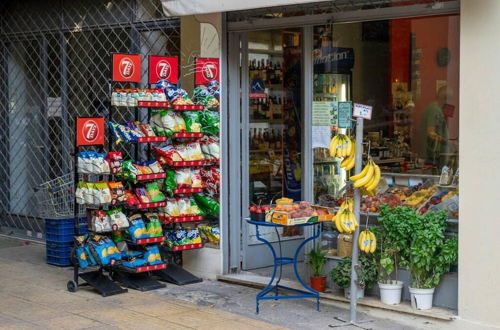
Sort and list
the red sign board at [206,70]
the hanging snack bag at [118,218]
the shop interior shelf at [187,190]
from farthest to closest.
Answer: the red sign board at [206,70] → the shop interior shelf at [187,190] → the hanging snack bag at [118,218]

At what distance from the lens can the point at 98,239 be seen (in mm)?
8625

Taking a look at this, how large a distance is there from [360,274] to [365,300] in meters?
→ 0.36

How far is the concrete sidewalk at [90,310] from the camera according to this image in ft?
24.4

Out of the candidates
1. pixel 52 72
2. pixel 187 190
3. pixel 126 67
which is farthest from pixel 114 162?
pixel 52 72

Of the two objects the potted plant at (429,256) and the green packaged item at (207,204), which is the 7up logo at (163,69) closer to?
the green packaged item at (207,204)

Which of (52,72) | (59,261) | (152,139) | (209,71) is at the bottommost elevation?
(59,261)

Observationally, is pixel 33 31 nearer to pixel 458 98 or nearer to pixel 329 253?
pixel 329 253

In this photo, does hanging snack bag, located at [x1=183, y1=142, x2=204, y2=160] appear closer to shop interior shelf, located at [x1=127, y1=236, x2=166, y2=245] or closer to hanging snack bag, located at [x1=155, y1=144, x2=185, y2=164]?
hanging snack bag, located at [x1=155, y1=144, x2=185, y2=164]

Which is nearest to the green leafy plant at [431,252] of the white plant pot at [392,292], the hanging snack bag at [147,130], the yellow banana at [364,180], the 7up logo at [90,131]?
the white plant pot at [392,292]

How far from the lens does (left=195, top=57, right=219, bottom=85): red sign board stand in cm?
920

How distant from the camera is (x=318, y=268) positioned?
8.30 m

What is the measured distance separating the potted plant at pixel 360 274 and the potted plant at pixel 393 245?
0.08m

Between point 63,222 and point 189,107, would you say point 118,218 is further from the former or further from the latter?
point 63,222

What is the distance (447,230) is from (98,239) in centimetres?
361
